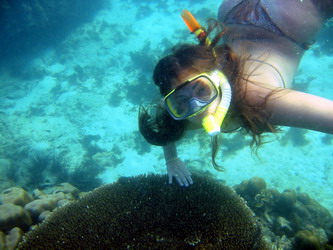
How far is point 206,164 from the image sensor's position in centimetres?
862

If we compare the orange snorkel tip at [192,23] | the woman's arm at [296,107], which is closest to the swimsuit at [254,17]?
the orange snorkel tip at [192,23]

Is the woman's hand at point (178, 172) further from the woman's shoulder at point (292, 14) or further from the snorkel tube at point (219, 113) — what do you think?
the woman's shoulder at point (292, 14)

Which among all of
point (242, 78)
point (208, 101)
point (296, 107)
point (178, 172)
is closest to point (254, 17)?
point (242, 78)

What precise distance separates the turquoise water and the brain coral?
1334 millimetres

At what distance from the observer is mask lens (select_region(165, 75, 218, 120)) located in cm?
232

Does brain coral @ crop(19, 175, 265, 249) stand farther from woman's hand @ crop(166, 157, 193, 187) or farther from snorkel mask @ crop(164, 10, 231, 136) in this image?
snorkel mask @ crop(164, 10, 231, 136)

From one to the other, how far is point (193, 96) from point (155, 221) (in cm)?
181

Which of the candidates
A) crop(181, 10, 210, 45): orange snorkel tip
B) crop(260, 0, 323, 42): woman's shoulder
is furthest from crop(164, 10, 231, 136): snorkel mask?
crop(260, 0, 323, 42): woman's shoulder

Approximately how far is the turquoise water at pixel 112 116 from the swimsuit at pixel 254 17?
1568mm

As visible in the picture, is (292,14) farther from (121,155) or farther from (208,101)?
(121,155)

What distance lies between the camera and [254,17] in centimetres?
337

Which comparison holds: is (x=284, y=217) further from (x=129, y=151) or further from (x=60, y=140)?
(x=60, y=140)

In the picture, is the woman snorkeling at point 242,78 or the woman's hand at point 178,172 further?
the woman's hand at point 178,172

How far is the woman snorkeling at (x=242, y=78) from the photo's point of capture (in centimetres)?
227
